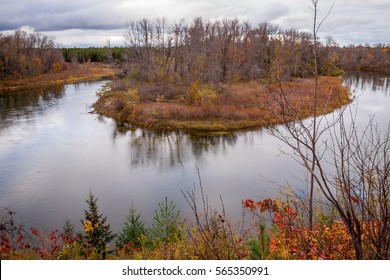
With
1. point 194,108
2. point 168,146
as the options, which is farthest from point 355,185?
point 194,108

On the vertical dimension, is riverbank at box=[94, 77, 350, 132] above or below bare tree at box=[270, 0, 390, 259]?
below

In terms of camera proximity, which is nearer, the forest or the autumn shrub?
the autumn shrub

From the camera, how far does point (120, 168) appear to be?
1538cm

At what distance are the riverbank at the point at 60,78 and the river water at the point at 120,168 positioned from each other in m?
21.4

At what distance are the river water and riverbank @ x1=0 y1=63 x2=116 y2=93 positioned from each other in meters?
21.4

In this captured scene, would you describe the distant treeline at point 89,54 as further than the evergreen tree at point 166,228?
Yes

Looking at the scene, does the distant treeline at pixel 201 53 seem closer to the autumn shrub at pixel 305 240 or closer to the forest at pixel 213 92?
the forest at pixel 213 92

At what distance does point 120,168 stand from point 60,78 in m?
41.8

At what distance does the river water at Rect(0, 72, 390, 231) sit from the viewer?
12031 mm

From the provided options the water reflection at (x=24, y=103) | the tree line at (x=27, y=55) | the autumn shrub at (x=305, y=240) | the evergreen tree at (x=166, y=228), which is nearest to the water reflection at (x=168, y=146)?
the evergreen tree at (x=166, y=228)

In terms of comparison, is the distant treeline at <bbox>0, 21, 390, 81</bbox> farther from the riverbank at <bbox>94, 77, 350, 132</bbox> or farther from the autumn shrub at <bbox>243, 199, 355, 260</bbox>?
the autumn shrub at <bbox>243, 199, 355, 260</bbox>

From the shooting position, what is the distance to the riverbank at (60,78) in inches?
1695

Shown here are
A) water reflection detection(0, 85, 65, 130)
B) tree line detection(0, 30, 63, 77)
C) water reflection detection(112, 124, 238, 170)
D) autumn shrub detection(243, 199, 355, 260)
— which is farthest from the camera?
tree line detection(0, 30, 63, 77)

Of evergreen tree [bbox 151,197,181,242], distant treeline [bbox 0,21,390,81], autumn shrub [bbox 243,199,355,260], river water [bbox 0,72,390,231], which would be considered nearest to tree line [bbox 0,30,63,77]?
distant treeline [bbox 0,21,390,81]
